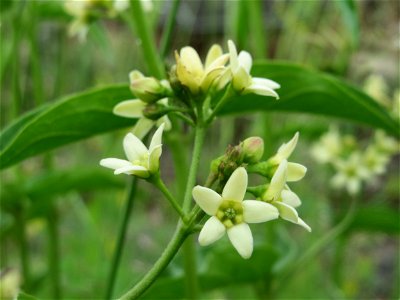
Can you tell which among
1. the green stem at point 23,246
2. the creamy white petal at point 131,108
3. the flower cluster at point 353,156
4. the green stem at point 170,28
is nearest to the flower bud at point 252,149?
A: the creamy white petal at point 131,108

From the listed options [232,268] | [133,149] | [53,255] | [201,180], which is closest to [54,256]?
[53,255]

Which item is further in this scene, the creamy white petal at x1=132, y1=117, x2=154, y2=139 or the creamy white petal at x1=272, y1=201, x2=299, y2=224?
the creamy white petal at x1=132, y1=117, x2=154, y2=139

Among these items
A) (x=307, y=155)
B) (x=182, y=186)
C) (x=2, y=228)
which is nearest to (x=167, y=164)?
(x=307, y=155)

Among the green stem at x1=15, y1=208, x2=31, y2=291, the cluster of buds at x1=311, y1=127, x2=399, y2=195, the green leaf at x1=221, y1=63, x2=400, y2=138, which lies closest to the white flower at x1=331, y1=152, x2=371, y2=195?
the cluster of buds at x1=311, y1=127, x2=399, y2=195

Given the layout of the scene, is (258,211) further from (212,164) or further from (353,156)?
(353,156)

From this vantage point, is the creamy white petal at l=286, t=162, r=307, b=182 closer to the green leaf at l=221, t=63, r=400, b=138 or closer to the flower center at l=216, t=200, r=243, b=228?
the flower center at l=216, t=200, r=243, b=228

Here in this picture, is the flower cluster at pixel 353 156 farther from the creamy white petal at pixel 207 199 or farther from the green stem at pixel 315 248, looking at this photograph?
the creamy white petal at pixel 207 199
